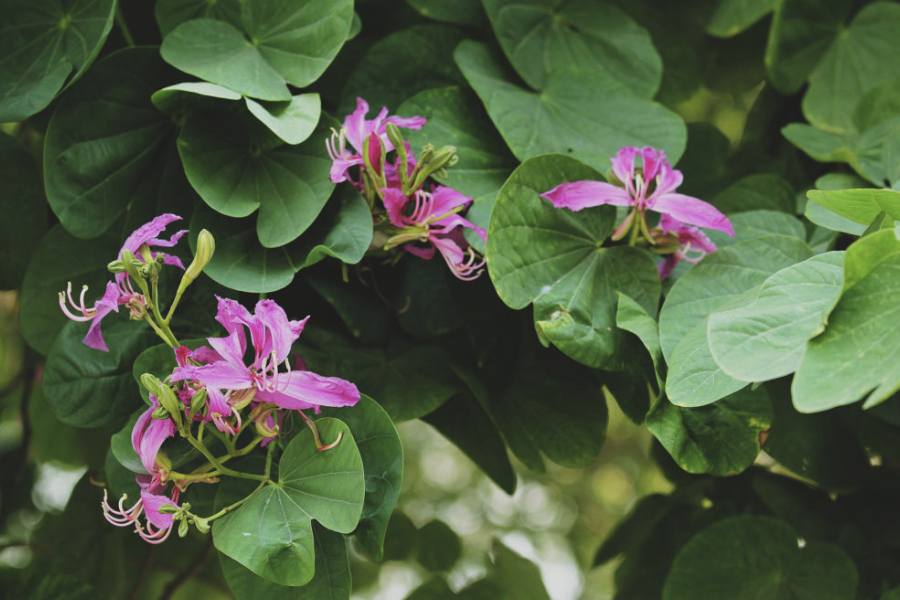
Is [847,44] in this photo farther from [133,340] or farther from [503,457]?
[133,340]

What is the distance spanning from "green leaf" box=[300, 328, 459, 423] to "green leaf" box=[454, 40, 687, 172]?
0.23 metres

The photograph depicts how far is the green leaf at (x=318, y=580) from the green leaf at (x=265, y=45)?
38 cm

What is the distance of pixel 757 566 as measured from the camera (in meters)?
0.81

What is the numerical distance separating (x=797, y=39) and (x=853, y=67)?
0.27 feet

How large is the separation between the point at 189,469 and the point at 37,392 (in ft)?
2.00

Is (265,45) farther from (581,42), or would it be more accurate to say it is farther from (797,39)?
(797,39)

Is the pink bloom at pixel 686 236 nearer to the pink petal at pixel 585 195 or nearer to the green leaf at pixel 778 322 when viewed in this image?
the pink petal at pixel 585 195

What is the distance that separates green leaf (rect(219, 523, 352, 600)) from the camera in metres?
0.58

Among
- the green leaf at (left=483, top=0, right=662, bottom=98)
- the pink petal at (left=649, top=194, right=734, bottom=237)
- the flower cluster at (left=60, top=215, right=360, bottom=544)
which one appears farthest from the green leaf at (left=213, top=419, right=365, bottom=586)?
the green leaf at (left=483, top=0, right=662, bottom=98)

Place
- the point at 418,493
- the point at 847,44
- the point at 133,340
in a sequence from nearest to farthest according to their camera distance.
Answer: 1. the point at 133,340
2. the point at 847,44
3. the point at 418,493

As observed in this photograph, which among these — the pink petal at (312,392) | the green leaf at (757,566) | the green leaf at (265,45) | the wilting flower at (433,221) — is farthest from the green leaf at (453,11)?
the green leaf at (757,566)

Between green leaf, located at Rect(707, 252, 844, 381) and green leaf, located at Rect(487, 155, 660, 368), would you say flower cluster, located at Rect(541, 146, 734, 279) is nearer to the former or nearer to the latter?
green leaf, located at Rect(487, 155, 660, 368)

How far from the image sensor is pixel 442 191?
69 centimetres

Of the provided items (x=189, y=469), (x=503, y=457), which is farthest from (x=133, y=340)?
(x=503, y=457)
